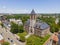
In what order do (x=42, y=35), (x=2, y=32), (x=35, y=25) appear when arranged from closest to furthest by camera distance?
(x=2, y=32)
(x=42, y=35)
(x=35, y=25)

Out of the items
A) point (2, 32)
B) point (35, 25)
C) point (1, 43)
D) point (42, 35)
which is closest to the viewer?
point (1, 43)

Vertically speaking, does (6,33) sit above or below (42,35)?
above

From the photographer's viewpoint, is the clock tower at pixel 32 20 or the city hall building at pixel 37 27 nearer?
the city hall building at pixel 37 27

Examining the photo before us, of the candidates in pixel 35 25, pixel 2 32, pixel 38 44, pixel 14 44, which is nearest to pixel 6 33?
pixel 2 32

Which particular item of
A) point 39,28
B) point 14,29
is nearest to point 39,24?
point 39,28

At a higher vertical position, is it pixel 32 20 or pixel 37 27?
pixel 32 20

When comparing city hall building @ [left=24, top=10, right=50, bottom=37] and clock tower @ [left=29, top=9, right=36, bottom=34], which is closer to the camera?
city hall building @ [left=24, top=10, right=50, bottom=37]

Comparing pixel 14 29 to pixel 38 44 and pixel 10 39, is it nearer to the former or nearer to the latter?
pixel 10 39

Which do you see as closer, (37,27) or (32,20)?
(37,27)

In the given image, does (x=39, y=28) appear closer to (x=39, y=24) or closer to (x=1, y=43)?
(x=39, y=24)

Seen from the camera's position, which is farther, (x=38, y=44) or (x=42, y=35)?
(x=42, y=35)
